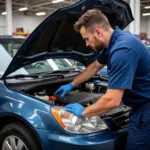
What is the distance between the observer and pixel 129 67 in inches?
66.9

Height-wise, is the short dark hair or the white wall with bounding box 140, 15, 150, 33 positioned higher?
the short dark hair

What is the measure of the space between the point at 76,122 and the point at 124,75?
1.94ft

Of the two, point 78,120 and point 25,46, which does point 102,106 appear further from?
point 25,46

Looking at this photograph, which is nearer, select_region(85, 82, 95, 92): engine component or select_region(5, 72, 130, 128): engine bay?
select_region(5, 72, 130, 128): engine bay

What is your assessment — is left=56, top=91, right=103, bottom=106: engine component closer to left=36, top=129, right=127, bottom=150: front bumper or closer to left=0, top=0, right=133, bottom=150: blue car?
left=0, top=0, right=133, bottom=150: blue car

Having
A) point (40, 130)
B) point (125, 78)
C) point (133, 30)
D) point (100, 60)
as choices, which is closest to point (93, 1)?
point (100, 60)

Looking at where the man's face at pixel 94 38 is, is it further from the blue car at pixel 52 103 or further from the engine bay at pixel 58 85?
the engine bay at pixel 58 85

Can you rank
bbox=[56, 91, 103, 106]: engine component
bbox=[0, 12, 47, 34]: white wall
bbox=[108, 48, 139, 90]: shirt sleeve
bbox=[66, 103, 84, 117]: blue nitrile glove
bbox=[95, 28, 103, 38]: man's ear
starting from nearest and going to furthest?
bbox=[108, 48, 139, 90]: shirt sleeve, bbox=[95, 28, 103, 38]: man's ear, bbox=[66, 103, 84, 117]: blue nitrile glove, bbox=[56, 91, 103, 106]: engine component, bbox=[0, 12, 47, 34]: white wall

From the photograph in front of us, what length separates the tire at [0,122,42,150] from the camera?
207 cm

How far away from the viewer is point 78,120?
204 centimetres

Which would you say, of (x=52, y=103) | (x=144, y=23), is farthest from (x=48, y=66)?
(x=144, y=23)

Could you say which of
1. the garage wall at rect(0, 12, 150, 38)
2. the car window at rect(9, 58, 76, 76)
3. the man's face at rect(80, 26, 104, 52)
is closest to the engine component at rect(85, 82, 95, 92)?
the car window at rect(9, 58, 76, 76)

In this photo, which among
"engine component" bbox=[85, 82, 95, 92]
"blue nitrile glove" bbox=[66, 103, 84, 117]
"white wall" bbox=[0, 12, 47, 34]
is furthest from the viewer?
"white wall" bbox=[0, 12, 47, 34]

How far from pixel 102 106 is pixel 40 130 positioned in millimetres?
555
